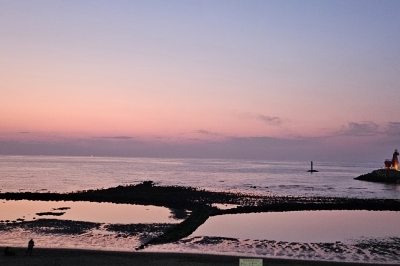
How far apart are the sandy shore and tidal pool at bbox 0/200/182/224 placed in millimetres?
13856

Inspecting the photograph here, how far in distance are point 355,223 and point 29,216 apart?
35.4 metres

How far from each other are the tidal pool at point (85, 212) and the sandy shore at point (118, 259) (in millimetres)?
13856

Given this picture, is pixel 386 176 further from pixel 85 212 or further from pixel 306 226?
pixel 85 212

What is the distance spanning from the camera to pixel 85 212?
1767 inches

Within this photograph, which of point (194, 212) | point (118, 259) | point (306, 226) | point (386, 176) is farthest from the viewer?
point (386, 176)

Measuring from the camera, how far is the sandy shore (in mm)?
21328

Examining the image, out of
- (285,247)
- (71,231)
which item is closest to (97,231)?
(71,231)

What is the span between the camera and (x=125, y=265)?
68.8 ft

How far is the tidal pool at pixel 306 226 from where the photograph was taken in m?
33.0

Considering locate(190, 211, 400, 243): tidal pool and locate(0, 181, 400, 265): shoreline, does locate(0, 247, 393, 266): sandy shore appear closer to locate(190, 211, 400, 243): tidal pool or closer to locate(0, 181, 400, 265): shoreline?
locate(0, 181, 400, 265): shoreline

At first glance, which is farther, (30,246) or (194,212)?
(194,212)

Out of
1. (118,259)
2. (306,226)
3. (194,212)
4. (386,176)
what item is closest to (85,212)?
(194,212)

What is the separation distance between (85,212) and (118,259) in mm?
24281

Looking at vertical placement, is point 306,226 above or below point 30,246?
below
